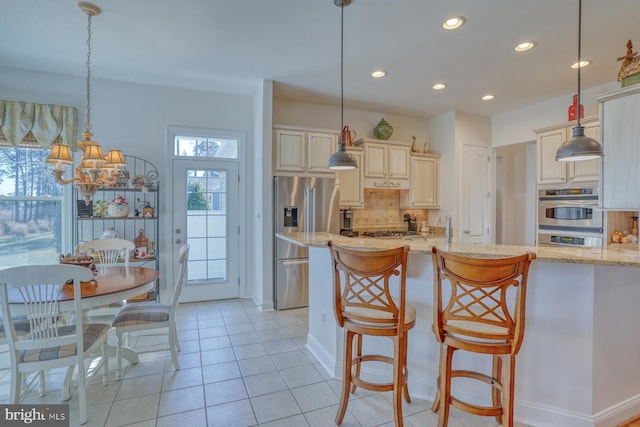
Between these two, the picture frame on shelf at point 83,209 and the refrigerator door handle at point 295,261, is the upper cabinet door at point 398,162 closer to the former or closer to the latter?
the refrigerator door handle at point 295,261

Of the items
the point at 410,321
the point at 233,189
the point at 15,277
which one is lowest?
the point at 410,321

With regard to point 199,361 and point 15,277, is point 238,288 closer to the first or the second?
point 199,361

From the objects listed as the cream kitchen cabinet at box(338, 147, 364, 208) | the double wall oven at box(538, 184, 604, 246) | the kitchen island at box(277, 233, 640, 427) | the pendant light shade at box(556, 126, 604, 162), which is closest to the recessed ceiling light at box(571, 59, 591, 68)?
the double wall oven at box(538, 184, 604, 246)

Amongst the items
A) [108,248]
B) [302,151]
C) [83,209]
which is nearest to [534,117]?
[302,151]

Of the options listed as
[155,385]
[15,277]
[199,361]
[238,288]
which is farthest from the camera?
[238,288]

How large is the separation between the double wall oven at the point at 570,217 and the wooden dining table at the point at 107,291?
454 cm

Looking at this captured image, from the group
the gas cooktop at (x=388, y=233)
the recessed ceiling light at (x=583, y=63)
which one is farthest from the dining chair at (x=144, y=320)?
the recessed ceiling light at (x=583, y=63)

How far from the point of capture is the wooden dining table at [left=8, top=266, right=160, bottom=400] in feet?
6.83

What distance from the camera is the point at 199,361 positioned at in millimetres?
2777

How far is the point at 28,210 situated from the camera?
12.2ft

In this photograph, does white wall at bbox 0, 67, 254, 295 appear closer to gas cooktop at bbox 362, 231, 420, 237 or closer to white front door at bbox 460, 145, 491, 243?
gas cooktop at bbox 362, 231, 420, 237

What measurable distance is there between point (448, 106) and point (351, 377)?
439 centimetres

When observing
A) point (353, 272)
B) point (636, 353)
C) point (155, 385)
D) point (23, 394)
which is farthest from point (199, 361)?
point (636, 353)

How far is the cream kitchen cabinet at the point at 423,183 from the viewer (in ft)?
17.3
